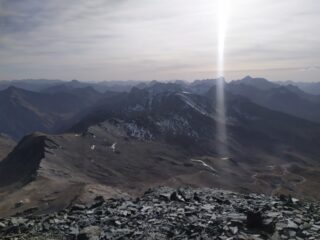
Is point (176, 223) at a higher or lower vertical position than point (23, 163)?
higher

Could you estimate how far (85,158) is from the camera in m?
200

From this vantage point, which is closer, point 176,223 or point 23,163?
point 176,223

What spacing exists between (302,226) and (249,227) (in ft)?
11.1

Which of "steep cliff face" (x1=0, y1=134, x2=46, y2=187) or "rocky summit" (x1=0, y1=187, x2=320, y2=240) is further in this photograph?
"steep cliff face" (x1=0, y1=134, x2=46, y2=187)

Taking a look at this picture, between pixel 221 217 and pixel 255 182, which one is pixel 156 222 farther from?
pixel 255 182

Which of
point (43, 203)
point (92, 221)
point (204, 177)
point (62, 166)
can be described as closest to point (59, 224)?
point (92, 221)

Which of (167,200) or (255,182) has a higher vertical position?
(167,200)

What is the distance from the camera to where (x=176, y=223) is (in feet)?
89.4

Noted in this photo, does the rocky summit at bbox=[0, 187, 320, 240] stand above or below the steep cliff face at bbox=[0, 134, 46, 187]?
above

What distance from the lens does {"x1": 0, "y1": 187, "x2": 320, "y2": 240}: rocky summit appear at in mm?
24297

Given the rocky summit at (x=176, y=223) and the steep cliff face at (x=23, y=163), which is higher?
the rocky summit at (x=176, y=223)

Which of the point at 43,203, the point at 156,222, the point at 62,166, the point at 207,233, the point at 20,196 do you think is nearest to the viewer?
the point at 207,233

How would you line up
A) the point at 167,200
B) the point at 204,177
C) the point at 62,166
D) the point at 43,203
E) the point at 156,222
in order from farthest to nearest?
the point at 204,177 → the point at 62,166 → the point at 43,203 → the point at 167,200 → the point at 156,222

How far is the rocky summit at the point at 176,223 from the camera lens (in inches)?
957
